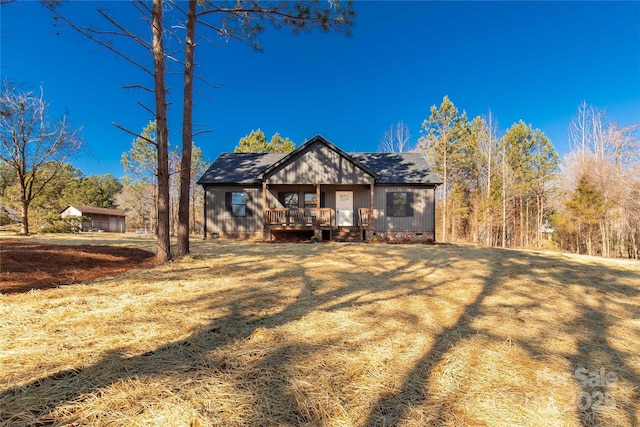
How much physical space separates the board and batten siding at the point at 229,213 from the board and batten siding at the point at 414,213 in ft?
19.6

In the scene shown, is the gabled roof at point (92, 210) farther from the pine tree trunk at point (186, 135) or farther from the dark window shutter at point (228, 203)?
the pine tree trunk at point (186, 135)

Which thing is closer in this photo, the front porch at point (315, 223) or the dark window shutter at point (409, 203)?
the front porch at point (315, 223)

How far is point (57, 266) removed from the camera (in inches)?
201

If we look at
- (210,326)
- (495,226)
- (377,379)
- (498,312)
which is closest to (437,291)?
(498,312)

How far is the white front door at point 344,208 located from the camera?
47.0ft

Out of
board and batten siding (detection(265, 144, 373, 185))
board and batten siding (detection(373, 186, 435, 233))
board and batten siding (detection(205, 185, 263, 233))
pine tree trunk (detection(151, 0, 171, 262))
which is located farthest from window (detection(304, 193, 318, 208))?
pine tree trunk (detection(151, 0, 171, 262))

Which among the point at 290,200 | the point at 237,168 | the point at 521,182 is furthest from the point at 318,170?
the point at 521,182

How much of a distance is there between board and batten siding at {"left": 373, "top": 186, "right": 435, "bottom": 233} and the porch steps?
1.16m

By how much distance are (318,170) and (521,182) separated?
16809mm

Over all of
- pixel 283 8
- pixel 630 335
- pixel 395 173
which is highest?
pixel 283 8

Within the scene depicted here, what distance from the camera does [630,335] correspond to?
2.98 m

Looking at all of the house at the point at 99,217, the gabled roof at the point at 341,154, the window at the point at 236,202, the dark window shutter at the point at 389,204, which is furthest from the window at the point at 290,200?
the house at the point at 99,217

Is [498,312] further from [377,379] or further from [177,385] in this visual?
[177,385]

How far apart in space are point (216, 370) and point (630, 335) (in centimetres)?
412
